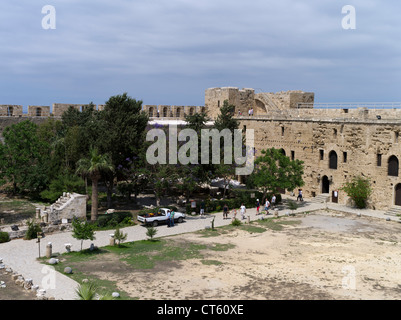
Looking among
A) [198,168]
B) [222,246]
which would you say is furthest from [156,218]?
[222,246]

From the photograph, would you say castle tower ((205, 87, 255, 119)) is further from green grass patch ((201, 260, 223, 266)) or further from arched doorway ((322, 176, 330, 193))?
green grass patch ((201, 260, 223, 266))

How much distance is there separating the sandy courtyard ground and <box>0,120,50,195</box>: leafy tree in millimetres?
13749

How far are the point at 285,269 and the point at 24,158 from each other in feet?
71.6

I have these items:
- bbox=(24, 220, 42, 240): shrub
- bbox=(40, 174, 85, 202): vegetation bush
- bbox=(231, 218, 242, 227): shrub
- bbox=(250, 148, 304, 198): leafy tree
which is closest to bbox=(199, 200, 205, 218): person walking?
bbox=(231, 218, 242, 227): shrub

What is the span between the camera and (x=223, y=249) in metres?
23.1

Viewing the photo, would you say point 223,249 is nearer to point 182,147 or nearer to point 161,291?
point 161,291

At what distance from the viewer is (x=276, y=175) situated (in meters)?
34.2

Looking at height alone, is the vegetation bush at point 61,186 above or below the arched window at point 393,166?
below

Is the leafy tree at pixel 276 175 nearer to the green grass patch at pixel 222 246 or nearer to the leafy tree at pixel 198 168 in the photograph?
the leafy tree at pixel 198 168

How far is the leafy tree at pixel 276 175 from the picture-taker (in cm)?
3325

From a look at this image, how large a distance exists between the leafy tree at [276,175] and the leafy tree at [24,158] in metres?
16.6

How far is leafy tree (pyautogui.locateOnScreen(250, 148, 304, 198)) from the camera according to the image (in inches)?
1309

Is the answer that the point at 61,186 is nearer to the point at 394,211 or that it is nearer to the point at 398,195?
the point at 394,211

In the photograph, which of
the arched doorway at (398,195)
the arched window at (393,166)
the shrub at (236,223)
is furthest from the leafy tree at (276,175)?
the arched doorway at (398,195)
